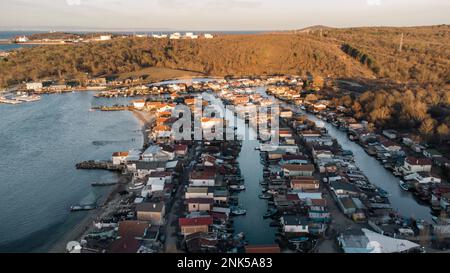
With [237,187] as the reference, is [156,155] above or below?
above

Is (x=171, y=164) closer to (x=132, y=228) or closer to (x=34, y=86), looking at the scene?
(x=132, y=228)

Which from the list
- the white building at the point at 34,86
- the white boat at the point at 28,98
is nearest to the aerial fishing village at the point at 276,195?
the white boat at the point at 28,98

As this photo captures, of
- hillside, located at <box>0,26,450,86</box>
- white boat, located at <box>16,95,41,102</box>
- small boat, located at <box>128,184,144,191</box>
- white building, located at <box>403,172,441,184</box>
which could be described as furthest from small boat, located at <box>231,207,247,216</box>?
hillside, located at <box>0,26,450,86</box>

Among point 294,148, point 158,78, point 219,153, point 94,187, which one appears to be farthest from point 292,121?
point 158,78

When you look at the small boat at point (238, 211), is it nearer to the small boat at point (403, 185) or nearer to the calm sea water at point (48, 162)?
the calm sea water at point (48, 162)

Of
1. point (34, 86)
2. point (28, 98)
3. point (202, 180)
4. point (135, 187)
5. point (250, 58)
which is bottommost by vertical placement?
point (135, 187)

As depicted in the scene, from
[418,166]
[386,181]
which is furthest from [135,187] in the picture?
[418,166]
